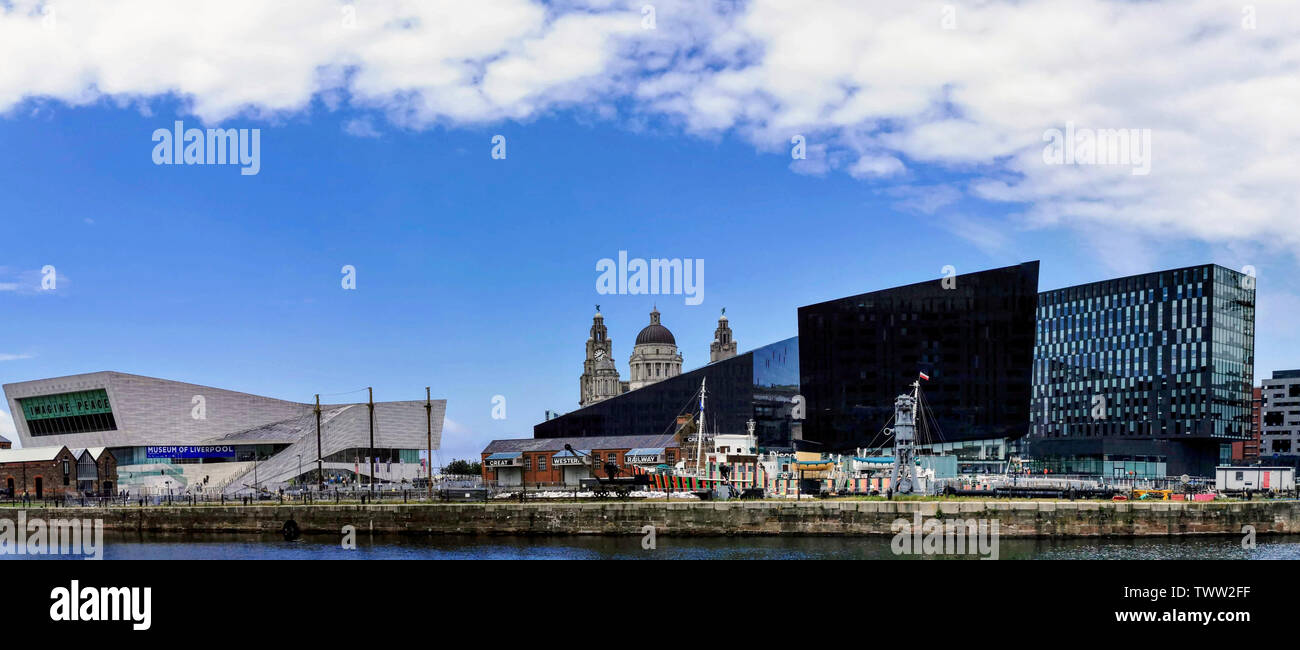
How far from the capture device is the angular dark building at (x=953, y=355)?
362 feet

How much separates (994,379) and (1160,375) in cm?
1724

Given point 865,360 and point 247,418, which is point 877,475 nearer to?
point 865,360

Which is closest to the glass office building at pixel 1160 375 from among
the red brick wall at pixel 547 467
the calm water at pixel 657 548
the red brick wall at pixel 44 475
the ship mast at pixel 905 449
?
the red brick wall at pixel 547 467

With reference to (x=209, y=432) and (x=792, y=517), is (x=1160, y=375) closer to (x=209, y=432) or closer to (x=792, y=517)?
(x=792, y=517)

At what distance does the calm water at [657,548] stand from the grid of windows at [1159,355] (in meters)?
56.3

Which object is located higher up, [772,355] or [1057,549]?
[772,355]

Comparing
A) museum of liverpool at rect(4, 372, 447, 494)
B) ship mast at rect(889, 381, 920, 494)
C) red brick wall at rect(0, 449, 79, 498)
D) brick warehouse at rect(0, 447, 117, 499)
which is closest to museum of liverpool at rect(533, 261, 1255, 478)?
museum of liverpool at rect(4, 372, 447, 494)

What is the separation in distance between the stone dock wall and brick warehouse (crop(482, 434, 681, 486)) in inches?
1534

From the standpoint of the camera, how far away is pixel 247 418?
113438 millimetres

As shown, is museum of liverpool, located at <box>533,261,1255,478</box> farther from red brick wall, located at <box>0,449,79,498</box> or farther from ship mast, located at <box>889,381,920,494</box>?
red brick wall, located at <box>0,449,79,498</box>

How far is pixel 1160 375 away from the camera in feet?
367
